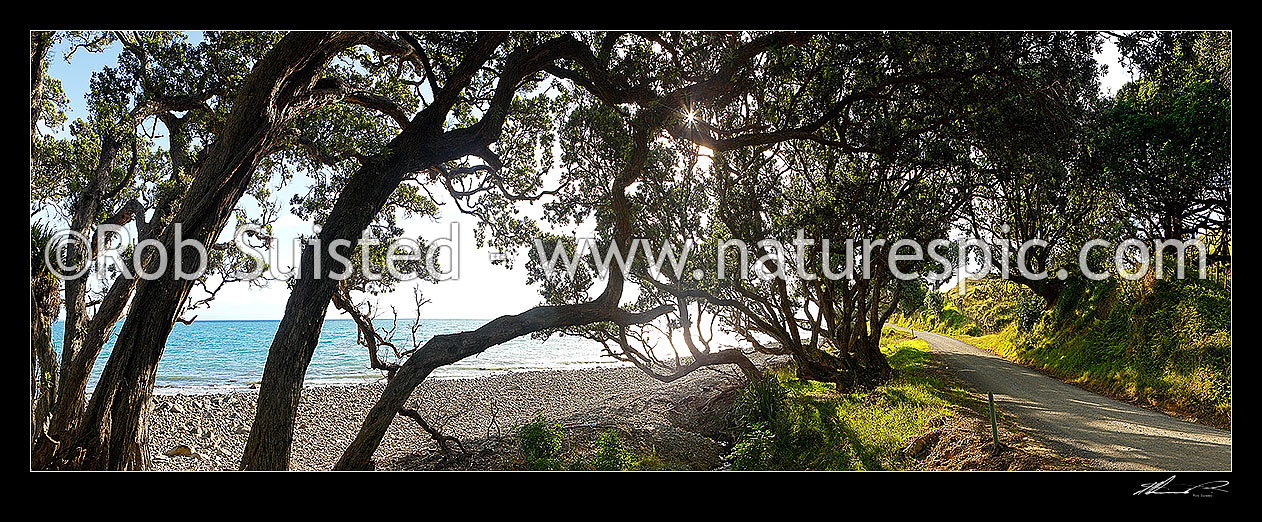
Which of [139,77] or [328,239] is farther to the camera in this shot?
[139,77]

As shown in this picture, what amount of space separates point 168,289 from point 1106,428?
807 centimetres

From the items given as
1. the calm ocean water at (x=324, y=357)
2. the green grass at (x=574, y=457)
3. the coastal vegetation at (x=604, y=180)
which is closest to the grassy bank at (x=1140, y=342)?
the coastal vegetation at (x=604, y=180)

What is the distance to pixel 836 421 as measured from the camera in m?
8.19

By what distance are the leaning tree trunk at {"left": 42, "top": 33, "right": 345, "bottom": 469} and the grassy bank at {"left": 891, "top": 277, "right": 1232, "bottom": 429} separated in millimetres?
7739

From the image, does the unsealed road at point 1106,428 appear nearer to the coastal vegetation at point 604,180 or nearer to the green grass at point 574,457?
the coastal vegetation at point 604,180

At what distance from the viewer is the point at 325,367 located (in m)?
20.9

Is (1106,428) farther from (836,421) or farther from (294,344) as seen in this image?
(294,344)

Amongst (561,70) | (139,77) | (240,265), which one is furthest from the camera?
(240,265)

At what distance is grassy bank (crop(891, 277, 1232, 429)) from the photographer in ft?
22.7

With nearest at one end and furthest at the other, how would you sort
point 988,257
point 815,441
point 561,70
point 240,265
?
point 561,70, point 240,265, point 815,441, point 988,257

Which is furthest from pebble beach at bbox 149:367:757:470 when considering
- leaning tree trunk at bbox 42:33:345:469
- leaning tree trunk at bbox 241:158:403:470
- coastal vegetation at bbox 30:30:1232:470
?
leaning tree trunk at bbox 241:158:403:470
